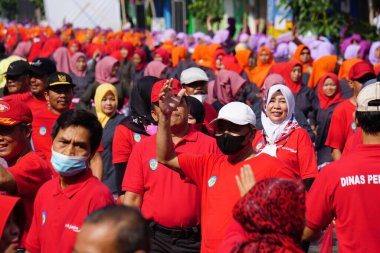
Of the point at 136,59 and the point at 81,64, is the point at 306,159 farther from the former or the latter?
the point at 136,59

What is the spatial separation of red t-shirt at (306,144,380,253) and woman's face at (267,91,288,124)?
2545 mm

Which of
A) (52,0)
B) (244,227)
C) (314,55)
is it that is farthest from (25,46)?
(244,227)

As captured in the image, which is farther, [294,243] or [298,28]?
[298,28]

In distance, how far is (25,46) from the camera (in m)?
29.2

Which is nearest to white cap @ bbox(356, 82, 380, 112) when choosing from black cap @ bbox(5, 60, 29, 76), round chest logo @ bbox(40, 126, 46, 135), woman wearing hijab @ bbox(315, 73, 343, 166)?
round chest logo @ bbox(40, 126, 46, 135)

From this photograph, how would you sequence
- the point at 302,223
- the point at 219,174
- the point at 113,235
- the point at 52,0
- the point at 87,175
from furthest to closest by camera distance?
the point at 52,0
the point at 219,174
the point at 87,175
the point at 302,223
the point at 113,235

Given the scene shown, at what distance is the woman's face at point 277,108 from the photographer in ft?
26.0

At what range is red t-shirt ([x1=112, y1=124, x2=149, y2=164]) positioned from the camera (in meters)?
7.91

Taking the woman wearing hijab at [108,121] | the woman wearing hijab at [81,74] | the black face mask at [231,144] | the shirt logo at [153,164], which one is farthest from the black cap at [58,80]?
the woman wearing hijab at [81,74]

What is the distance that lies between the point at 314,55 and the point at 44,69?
13.1 m

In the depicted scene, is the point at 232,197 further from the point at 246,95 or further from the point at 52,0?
the point at 52,0

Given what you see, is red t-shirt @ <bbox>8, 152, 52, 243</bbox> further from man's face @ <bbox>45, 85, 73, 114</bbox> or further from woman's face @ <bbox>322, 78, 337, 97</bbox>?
woman's face @ <bbox>322, 78, 337, 97</bbox>

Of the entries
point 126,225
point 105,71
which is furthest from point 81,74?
point 126,225

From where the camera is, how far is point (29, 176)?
5695 millimetres
